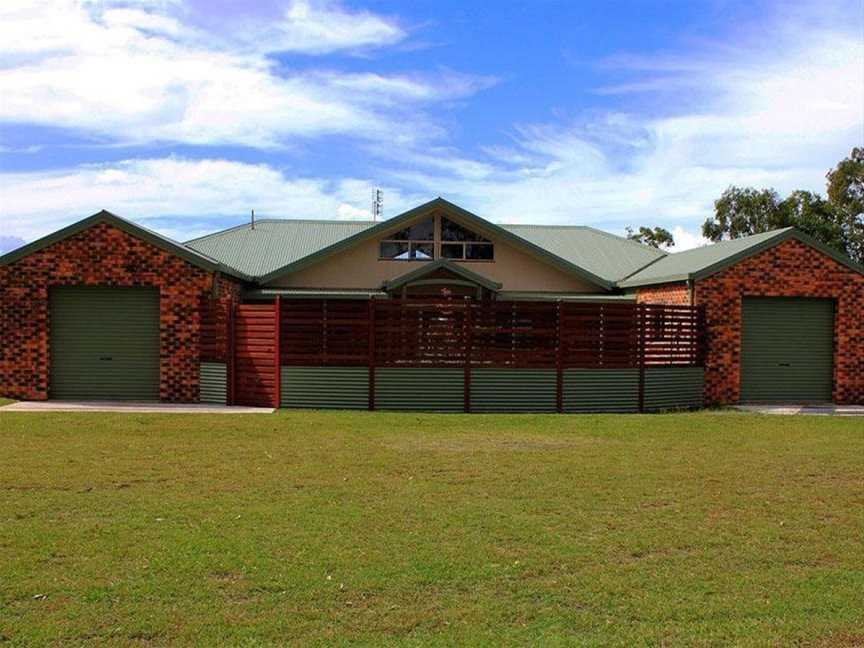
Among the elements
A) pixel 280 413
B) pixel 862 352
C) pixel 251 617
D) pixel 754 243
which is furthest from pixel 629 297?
pixel 251 617

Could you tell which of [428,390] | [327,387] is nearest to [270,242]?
[327,387]

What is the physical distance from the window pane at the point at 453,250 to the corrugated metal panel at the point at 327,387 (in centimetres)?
718

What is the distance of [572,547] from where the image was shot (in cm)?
609

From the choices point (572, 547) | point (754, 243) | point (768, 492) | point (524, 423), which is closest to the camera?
point (572, 547)

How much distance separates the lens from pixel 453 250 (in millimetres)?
22469

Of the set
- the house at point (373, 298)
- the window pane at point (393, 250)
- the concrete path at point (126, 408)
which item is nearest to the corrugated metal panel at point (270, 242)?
the house at point (373, 298)

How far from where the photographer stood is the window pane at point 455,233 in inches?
882

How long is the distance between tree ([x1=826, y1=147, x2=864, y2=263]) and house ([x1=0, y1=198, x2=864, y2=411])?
20334 millimetres

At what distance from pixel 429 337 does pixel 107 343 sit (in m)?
6.78

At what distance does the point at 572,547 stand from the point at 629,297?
1652cm

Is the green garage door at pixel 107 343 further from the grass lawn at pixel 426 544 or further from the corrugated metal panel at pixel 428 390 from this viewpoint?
the grass lawn at pixel 426 544

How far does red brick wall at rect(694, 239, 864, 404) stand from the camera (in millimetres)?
18469

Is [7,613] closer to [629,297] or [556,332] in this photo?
[556,332]

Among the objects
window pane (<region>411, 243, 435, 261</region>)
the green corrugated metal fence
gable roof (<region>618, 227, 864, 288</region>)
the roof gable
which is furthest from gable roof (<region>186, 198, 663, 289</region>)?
the green corrugated metal fence
